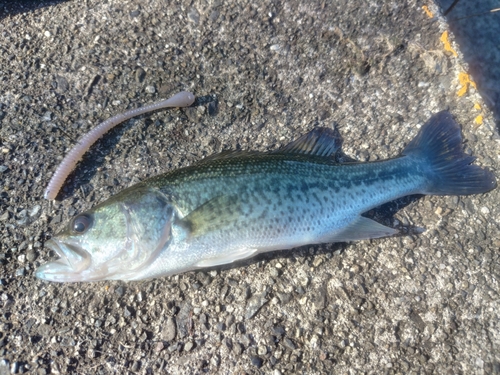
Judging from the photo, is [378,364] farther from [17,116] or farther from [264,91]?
[17,116]

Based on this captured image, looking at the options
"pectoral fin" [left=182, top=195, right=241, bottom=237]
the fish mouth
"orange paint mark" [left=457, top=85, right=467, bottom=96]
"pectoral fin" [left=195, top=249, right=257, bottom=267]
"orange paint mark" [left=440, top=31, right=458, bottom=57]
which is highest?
"orange paint mark" [left=440, top=31, right=458, bottom=57]

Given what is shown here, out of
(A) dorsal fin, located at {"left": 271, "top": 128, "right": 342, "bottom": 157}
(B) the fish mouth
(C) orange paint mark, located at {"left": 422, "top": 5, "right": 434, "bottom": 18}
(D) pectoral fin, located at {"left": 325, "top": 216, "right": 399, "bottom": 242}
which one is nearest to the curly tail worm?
(B) the fish mouth

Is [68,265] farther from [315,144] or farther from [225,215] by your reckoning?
[315,144]

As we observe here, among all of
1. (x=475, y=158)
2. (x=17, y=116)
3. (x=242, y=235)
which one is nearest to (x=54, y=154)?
(x=17, y=116)

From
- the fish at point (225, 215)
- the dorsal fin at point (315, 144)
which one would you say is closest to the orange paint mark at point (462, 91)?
the fish at point (225, 215)

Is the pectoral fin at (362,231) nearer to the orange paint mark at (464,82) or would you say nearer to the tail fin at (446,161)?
the tail fin at (446,161)

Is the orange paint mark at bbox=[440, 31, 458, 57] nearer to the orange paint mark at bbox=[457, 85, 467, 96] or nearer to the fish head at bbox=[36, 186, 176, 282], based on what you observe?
the orange paint mark at bbox=[457, 85, 467, 96]
